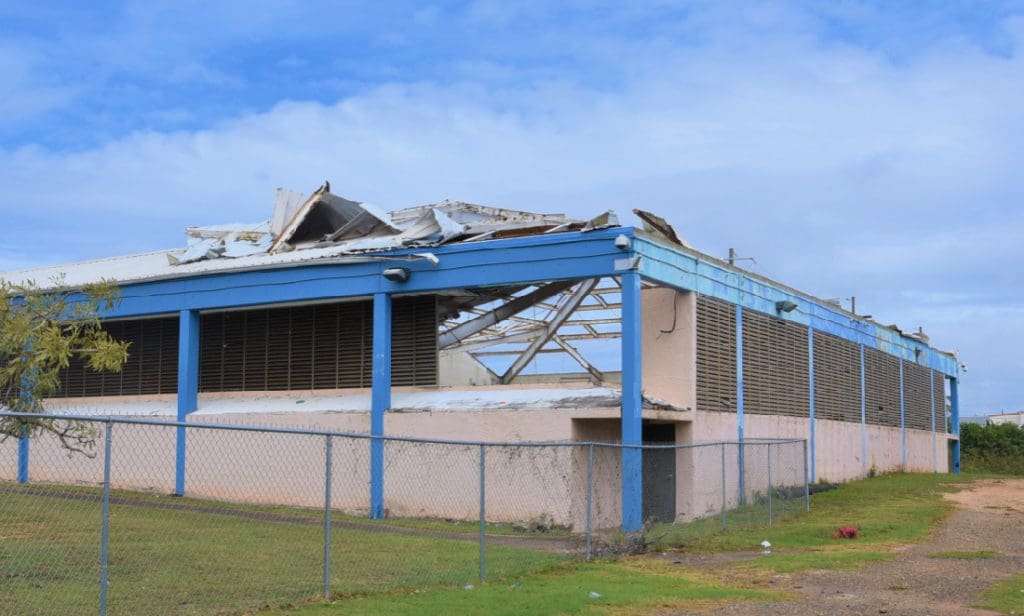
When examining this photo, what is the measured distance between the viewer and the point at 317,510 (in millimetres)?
20875

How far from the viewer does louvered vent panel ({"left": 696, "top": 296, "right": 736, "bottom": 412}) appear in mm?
22703

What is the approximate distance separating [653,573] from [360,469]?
9708 mm

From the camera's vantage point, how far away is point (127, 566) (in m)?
12.9

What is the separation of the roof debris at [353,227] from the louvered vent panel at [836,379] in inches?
386

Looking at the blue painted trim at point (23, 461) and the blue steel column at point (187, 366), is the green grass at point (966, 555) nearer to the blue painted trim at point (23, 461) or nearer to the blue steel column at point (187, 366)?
the blue steel column at point (187, 366)

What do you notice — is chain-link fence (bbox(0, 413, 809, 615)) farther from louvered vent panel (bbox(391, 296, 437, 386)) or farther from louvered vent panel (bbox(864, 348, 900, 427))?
louvered vent panel (bbox(864, 348, 900, 427))

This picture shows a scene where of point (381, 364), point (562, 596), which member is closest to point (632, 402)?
point (381, 364)

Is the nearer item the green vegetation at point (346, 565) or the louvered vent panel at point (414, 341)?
the green vegetation at point (346, 565)

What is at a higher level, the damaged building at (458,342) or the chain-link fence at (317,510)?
the damaged building at (458,342)

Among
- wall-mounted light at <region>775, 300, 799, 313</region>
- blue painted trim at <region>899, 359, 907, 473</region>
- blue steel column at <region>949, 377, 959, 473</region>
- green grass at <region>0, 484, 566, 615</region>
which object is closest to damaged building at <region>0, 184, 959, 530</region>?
wall-mounted light at <region>775, 300, 799, 313</region>

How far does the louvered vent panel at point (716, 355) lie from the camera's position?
22703 millimetres

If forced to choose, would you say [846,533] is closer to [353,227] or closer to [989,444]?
[353,227]

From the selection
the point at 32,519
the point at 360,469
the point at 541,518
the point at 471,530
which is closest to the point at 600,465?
the point at 541,518

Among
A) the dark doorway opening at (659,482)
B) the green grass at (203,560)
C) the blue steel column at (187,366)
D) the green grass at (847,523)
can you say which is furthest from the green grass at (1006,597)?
the blue steel column at (187,366)
